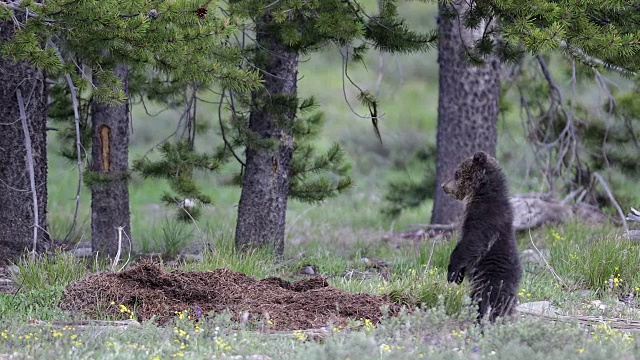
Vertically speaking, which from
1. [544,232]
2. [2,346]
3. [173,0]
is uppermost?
[173,0]

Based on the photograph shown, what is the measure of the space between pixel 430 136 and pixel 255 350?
20470mm

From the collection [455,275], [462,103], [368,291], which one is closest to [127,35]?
[368,291]

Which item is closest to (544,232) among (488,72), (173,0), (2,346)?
(488,72)

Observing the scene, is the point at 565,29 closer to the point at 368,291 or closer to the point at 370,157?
the point at 368,291

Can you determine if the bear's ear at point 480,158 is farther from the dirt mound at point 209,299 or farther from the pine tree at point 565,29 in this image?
the dirt mound at point 209,299

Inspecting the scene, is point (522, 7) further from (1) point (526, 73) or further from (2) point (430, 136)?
(2) point (430, 136)

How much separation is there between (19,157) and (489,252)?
5089 mm

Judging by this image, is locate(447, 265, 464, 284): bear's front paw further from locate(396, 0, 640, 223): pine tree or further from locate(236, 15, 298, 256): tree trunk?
locate(236, 15, 298, 256): tree trunk

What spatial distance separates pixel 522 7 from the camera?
26.6 feet

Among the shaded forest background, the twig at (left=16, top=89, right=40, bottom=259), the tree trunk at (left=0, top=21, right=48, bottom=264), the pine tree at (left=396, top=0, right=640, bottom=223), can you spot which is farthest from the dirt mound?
the pine tree at (left=396, top=0, right=640, bottom=223)

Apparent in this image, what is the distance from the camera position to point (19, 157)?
9461 mm

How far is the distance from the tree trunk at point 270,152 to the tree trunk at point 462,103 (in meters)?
3.60

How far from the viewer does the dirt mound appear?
7.17 m

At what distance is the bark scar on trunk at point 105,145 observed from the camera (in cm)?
984
